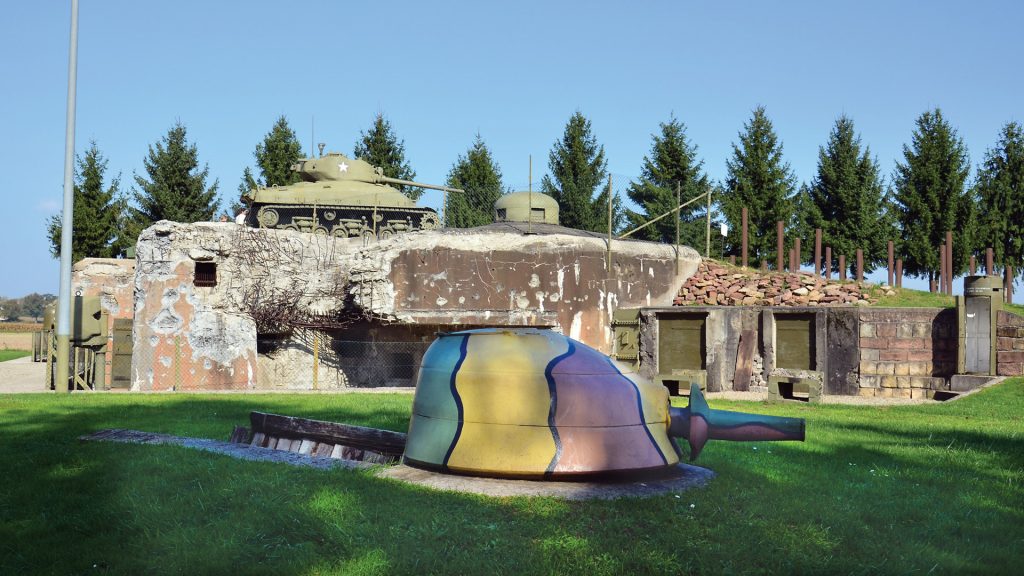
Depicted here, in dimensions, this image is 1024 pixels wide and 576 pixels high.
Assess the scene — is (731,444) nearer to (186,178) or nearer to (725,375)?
(725,375)

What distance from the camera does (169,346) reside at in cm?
1680

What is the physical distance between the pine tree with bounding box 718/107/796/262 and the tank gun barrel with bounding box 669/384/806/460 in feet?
77.2

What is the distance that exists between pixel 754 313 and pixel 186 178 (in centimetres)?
2243

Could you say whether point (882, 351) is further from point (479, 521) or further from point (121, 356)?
point (121, 356)

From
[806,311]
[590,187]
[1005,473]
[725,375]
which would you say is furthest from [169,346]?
[590,187]

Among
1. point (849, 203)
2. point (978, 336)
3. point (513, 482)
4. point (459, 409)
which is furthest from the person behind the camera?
point (849, 203)

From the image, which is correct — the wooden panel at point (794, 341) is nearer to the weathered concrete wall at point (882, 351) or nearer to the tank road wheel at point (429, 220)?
the weathered concrete wall at point (882, 351)

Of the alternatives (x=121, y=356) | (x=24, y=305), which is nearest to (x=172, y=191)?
(x=121, y=356)

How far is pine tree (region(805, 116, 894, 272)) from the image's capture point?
89.2ft

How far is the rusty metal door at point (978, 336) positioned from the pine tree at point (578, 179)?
16014 millimetres

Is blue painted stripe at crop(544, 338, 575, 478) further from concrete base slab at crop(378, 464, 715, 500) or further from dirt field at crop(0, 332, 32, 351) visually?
dirt field at crop(0, 332, 32, 351)

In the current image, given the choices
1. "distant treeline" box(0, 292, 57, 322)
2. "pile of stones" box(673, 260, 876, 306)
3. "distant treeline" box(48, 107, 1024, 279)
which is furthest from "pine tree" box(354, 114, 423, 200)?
"distant treeline" box(0, 292, 57, 322)

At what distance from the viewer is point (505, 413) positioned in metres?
4.79

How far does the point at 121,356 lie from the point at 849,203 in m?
22.0
